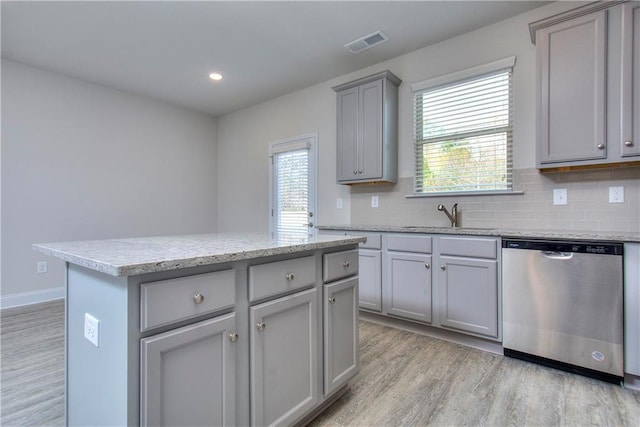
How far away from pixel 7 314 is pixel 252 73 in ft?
12.0

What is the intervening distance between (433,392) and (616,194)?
77.1 inches

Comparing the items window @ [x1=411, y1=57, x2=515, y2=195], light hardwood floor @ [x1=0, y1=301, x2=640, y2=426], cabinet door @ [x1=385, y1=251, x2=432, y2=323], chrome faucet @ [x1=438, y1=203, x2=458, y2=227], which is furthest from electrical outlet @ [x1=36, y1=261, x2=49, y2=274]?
chrome faucet @ [x1=438, y1=203, x2=458, y2=227]

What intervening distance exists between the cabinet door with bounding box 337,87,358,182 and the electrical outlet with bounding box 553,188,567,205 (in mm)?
1743

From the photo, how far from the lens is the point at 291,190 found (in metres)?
4.52

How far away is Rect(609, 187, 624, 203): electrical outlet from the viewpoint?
91.7 inches

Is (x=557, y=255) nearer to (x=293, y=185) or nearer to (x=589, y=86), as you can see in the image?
(x=589, y=86)

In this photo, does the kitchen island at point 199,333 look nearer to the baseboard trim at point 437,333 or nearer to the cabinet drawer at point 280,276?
the cabinet drawer at point 280,276

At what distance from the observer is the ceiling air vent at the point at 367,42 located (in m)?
3.03

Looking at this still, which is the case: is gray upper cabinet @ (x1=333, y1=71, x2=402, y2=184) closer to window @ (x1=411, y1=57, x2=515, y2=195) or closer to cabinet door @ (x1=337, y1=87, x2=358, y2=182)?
cabinet door @ (x1=337, y1=87, x2=358, y2=182)

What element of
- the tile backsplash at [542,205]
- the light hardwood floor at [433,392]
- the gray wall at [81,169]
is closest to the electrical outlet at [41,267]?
the gray wall at [81,169]

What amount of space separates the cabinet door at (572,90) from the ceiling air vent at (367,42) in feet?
4.21

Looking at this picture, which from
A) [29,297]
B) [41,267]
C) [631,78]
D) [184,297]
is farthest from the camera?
[41,267]

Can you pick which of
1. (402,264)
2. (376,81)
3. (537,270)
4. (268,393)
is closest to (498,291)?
(537,270)

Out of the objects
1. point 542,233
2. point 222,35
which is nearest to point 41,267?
point 222,35
